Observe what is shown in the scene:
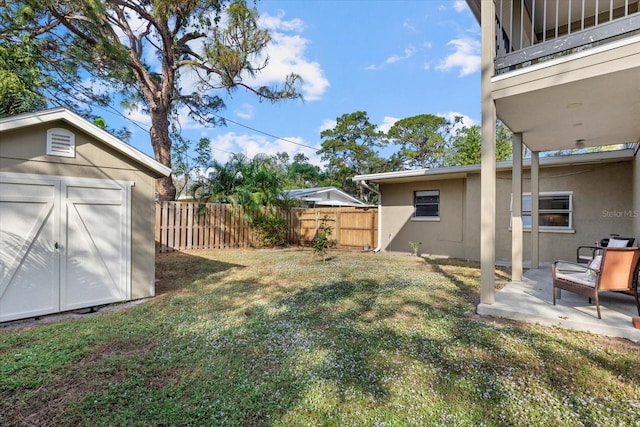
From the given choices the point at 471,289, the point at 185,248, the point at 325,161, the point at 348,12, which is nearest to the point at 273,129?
the point at 325,161

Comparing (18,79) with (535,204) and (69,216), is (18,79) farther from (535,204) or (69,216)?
(535,204)

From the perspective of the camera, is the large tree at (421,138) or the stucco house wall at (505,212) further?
the large tree at (421,138)

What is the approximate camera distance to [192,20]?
40.0ft

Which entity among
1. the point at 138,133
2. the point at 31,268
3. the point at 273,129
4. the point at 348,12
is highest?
the point at 348,12

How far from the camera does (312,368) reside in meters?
2.89

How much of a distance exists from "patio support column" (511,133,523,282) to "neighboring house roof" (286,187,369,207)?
Answer: 461 inches

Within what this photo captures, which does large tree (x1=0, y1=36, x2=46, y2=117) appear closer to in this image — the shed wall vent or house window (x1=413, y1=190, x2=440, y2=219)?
the shed wall vent

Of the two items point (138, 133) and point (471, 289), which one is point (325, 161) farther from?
point (471, 289)

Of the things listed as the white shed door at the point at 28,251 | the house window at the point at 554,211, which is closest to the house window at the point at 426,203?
the house window at the point at 554,211

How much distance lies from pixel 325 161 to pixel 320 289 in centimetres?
2556

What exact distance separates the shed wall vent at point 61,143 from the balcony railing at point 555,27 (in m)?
6.21

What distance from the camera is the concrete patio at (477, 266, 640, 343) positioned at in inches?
140

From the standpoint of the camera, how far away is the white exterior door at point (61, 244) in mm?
4031
